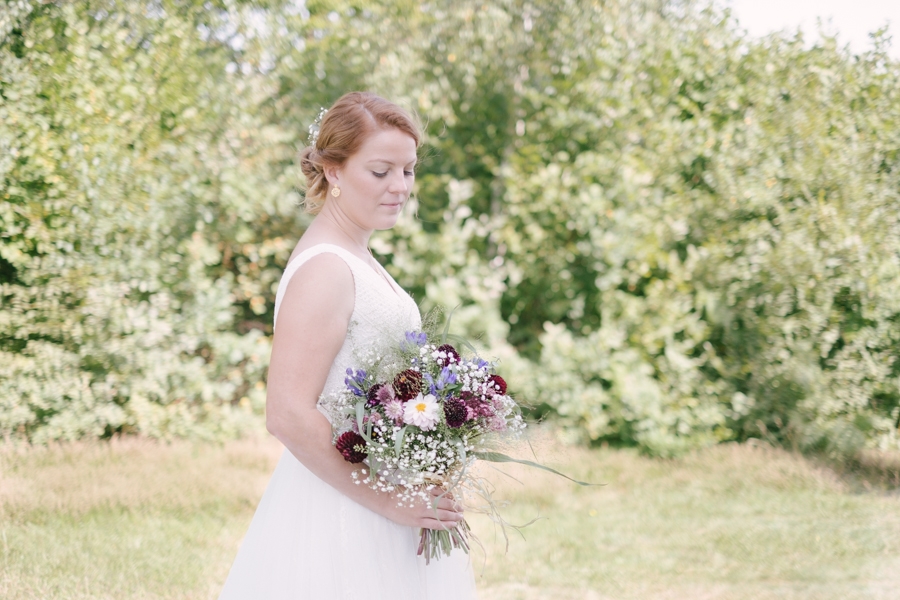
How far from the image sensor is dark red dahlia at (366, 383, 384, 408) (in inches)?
73.9

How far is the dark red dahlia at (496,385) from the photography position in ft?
6.43

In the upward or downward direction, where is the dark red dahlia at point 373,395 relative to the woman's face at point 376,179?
downward

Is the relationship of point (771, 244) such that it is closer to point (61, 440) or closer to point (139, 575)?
point (139, 575)

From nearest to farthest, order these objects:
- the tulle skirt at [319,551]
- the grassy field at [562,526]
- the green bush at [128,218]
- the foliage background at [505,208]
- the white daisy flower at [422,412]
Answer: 1. the white daisy flower at [422,412]
2. the tulle skirt at [319,551]
3. the grassy field at [562,526]
4. the green bush at [128,218]
5. the foliage background at [505,208]

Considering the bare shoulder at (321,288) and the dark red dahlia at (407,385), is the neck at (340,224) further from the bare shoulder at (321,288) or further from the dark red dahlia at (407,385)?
the dark red dahlia at (407,385)

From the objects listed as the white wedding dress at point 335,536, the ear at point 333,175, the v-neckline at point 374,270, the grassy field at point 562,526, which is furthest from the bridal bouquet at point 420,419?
the grassy field at point 562,526

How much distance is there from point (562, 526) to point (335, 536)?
3.52 meters

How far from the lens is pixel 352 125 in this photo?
2.09 metres

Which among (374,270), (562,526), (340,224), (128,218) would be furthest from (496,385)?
(128,218)

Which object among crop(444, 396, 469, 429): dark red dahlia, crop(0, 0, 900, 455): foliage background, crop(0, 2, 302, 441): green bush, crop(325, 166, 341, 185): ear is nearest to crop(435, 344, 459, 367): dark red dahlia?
crop(444, 396, 469, 429): dark red dahlia

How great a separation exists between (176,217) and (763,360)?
15.9ft

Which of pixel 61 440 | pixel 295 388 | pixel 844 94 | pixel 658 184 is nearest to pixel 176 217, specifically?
pixel 61 440

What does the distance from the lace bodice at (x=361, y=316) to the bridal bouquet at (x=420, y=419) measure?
0.05 meters

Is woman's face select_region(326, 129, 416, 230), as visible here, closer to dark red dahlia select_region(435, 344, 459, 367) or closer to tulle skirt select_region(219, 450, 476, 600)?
dark red dahlia select_region(435, 344, 459, 367)
